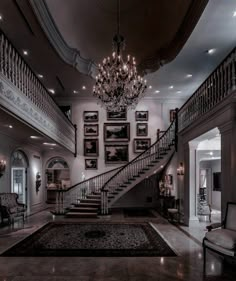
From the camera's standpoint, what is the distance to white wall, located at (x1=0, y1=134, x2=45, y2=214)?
9242mm

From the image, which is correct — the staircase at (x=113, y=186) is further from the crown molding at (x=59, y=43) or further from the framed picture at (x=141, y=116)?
the crown molding at (x=59, y=43)

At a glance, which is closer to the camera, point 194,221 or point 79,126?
point 194,221

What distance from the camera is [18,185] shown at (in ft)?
36.6

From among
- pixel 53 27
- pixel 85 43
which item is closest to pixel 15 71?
pixel 53 27

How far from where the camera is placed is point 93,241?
664 centimetres

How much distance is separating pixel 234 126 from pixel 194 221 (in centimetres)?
435

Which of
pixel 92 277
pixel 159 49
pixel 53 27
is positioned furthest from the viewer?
pixel 159 49

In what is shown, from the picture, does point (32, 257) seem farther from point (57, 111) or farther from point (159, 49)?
point (159, 49)

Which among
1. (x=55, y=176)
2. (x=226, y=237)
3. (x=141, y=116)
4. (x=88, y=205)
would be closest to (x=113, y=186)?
(x=88, y=205)

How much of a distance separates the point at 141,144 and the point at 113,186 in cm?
304

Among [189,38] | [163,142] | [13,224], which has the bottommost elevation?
[13,224]

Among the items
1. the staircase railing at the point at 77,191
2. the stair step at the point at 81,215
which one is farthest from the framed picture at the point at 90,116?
the stair step at the point at 81,215

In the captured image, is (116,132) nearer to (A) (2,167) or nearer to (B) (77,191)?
(B) (77,191)

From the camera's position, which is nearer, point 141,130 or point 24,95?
point 24,95
